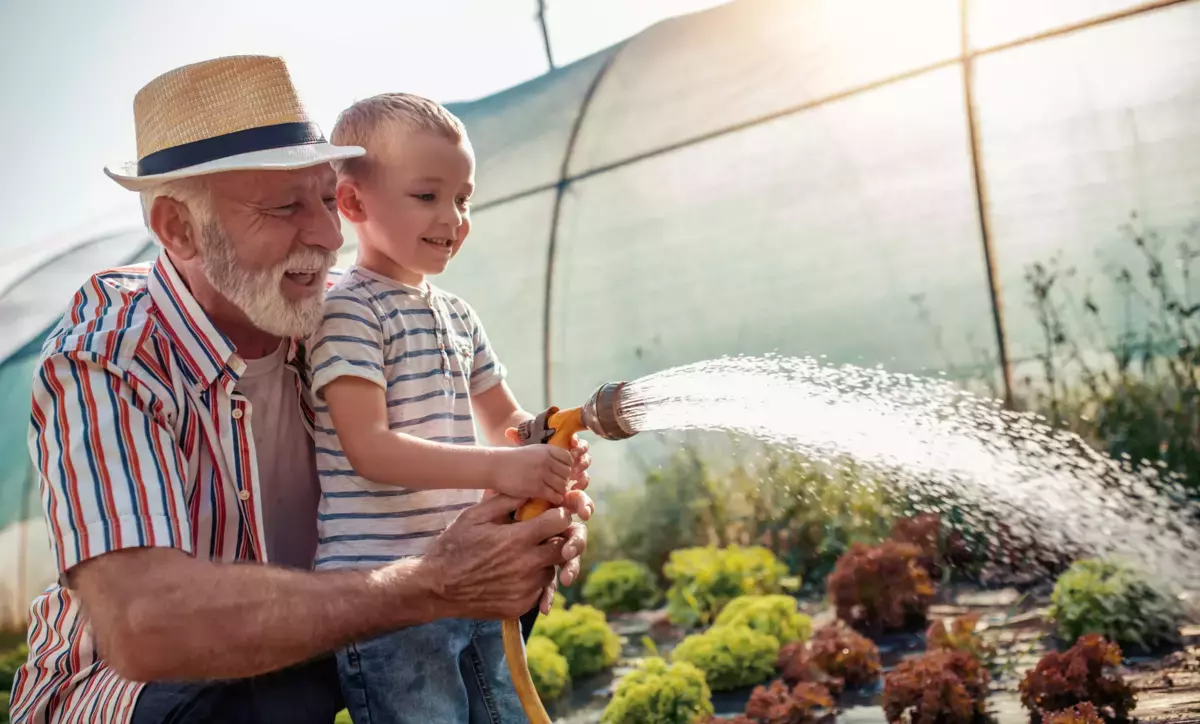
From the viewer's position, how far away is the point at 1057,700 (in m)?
3.73

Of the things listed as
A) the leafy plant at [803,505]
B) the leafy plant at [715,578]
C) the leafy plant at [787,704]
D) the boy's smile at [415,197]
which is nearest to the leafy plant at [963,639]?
the leafy plant at [787,704]

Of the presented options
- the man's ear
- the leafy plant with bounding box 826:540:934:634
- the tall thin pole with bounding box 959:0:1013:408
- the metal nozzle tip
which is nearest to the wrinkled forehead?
the man's ear

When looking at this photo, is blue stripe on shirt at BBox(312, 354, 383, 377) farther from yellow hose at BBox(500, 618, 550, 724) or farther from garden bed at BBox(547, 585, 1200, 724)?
garden bed at BBox(547, 585, 1200, 724)

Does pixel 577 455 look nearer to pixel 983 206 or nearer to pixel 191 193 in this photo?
pixel 191 193

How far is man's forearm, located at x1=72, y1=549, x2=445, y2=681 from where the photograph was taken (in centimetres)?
218

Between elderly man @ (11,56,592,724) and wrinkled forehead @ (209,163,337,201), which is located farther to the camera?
wrinkled forehead @ (209,163,337,201)

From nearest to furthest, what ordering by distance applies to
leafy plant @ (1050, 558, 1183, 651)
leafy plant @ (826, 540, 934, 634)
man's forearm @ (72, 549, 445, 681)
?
man's forearm @ (72, 549, 445, 681), leafy plant @ (1050, 558, 1183, 651), leafy plant @ (826, 540, 934, 634)

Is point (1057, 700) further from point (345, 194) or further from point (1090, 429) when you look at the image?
point (345, 194)

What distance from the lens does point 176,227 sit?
259 centimetres

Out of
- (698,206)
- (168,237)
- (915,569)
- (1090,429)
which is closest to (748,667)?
(915,569)

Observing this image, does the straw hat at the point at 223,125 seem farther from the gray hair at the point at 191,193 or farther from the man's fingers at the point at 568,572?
the man's fingers at the point at 568,572

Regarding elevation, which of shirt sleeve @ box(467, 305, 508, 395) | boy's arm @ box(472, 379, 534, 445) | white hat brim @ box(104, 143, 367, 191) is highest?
white hat brim @ box(104, 143, 367, 191)

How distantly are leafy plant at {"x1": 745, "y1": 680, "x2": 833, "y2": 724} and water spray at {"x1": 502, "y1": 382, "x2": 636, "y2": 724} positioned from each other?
185 centimetres

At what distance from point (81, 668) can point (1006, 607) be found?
3.22 m
